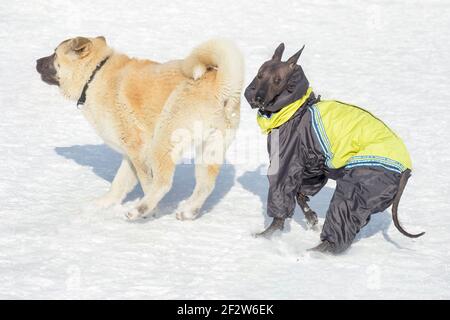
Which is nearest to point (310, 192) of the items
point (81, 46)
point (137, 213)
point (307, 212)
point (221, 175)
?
point (307, 212)

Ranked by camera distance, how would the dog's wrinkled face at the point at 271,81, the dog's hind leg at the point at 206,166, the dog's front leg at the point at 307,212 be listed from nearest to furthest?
the dog's wrinkled face at the point at 271,81, the dog's hind leg at the point at 206,166, the dog's front leg at the point at 307,212

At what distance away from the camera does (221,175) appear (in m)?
6.92

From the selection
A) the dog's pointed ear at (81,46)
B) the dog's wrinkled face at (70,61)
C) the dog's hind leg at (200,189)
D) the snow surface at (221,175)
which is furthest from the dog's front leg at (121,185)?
the dog's pointed ear at (81,46)

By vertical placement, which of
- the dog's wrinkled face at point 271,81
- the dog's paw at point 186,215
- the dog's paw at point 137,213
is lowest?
the dog's paw at point 186,215

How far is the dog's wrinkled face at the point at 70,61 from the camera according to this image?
5.77m

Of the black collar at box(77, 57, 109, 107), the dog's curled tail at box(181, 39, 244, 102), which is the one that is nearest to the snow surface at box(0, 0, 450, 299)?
the black collar at box(77, 57, 109, 107)

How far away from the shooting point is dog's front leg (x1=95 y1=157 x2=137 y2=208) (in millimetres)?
5820

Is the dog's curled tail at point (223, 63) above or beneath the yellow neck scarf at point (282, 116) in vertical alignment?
above

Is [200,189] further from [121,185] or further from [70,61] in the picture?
[70,61]

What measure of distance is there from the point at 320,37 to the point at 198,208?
22.1 ft

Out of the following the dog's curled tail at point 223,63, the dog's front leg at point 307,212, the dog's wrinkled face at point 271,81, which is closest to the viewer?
the dog's wrinkled face at point 271,81

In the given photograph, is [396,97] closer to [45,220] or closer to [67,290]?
[45,220]

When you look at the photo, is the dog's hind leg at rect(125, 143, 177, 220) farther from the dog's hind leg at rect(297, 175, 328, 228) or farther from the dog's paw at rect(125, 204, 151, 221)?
the dog's hind leg at rect(297, 175, 328, 228)

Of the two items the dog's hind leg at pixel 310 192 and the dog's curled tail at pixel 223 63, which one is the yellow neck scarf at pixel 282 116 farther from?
the dog's hind leg at pixel 310 192
